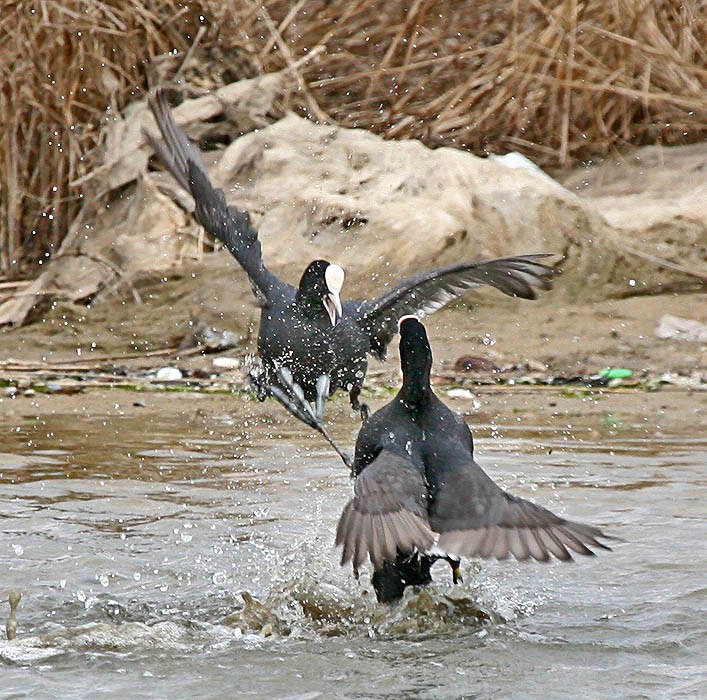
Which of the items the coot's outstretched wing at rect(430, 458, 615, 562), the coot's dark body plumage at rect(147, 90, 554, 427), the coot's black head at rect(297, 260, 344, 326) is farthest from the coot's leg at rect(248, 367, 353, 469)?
the coot's outstretched wing at rect(430, 458, 615, 562)

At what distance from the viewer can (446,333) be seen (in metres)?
8.37

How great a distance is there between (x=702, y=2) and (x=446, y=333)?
3.25 meters

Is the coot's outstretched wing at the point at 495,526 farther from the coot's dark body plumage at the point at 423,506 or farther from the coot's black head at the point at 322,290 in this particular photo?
the coot's black head at the point at 322,290

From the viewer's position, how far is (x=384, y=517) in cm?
373

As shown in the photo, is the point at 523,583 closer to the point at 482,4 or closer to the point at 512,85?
the point at 512,85

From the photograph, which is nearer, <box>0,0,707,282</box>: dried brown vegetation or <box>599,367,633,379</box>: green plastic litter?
<box>599,367,633,379</box>: green plastic litter

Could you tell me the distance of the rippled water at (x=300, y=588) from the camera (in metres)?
3.68

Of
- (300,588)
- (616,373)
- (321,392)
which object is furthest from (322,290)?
(616,373)

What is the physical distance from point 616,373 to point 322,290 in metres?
2.96

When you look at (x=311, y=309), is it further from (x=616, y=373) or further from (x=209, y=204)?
(x=616, y=373)

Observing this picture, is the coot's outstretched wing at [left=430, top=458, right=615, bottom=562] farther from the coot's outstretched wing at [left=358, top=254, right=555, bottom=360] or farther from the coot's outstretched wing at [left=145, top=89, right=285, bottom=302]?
the coot's outstretched wing at [left=145, top=89, right=285, bottom=302]

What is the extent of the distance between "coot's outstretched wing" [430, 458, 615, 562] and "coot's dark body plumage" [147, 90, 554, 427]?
121cm

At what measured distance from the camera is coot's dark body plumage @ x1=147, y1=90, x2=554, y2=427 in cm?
522

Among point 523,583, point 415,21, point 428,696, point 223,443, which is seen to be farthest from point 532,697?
point 415,21
